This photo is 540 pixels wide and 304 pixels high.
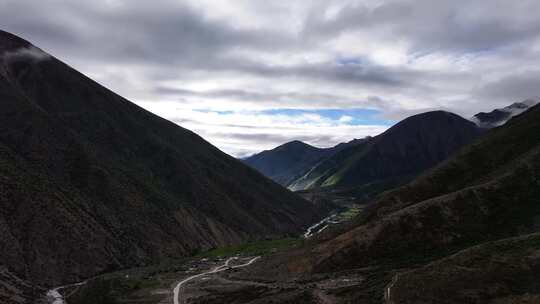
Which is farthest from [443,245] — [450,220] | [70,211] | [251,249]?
[70,211]

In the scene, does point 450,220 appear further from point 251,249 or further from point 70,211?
point 70,211

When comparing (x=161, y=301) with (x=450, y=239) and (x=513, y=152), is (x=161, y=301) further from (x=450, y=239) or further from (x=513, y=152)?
(x=513, y=152)

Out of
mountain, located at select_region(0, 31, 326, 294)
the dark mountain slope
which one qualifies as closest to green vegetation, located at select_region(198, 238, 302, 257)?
mountain, located at select_region(0, 31, 326, 294)

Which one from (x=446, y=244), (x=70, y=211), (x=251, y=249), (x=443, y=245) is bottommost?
(x=251, y=249)

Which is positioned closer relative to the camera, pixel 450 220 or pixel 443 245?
pixel 443 245

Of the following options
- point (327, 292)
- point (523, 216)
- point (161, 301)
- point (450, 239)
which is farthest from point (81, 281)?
point (523, 216)

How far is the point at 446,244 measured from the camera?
258 feet

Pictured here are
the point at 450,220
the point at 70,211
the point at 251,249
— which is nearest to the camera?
the point at 450,220

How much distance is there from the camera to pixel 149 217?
174 m

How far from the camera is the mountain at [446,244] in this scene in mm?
56000

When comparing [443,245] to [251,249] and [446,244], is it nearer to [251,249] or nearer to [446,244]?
[446,244]

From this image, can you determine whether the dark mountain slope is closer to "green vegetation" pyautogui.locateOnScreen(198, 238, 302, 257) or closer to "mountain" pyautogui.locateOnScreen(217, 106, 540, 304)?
"mountain" pyautogui.locateOnScreen(217, 106, 540, 304)

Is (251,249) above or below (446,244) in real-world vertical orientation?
below

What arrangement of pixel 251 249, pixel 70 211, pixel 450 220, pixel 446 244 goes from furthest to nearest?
pixel 251 249
pixel 70 211
pixel 450 220
pixel 446 244
